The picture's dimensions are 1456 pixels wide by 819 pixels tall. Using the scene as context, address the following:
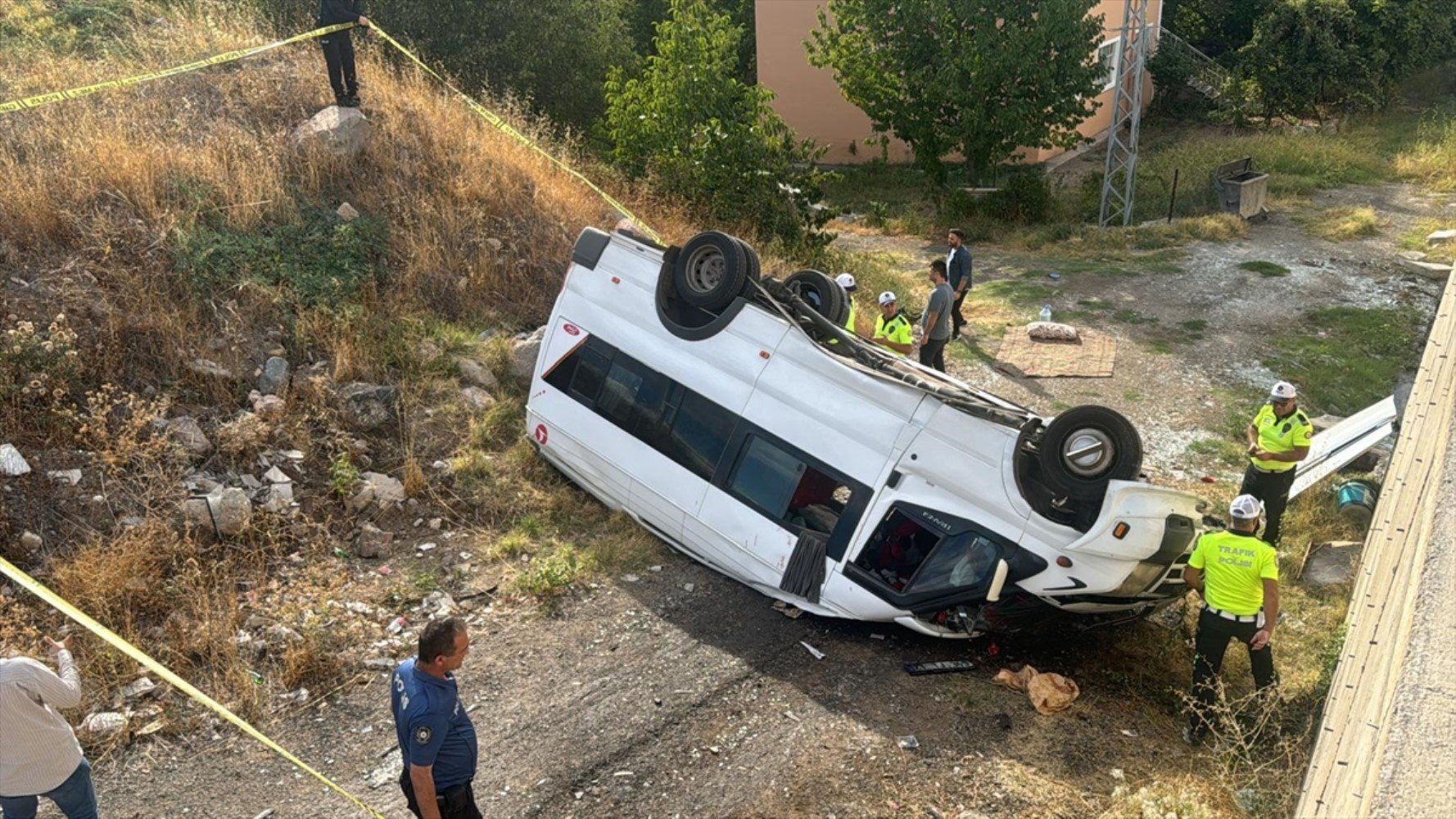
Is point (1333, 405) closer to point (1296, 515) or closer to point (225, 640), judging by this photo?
point (1296, 515)

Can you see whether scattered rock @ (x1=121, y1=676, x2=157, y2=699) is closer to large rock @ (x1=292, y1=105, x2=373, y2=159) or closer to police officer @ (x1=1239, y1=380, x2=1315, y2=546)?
large rock @ (x1=292, y1=105, x2=373, y2=159)

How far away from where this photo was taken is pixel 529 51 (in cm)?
1855

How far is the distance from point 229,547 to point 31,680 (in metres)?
3.34

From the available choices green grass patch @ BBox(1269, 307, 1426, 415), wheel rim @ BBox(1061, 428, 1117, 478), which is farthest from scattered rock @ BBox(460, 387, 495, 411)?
green grass patch @ BBox(1269, 307, 1426, 415)

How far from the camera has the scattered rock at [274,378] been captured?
9.69m

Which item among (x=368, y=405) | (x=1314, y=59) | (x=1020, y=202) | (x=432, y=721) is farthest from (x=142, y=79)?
(x=1314, y=59)

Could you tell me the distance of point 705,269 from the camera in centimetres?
831

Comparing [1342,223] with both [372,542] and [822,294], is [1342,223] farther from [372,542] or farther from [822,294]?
[372,542]

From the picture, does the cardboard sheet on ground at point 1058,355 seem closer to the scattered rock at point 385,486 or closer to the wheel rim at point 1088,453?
the wheel rim at point 1088,453

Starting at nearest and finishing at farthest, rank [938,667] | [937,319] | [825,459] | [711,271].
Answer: [938,667] → [825,459] → [711,271] → [937,319]

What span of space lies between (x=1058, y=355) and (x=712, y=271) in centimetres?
674

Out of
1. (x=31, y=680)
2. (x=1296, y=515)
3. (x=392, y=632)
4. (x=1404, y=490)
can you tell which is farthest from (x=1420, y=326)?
(x=31, y=680)

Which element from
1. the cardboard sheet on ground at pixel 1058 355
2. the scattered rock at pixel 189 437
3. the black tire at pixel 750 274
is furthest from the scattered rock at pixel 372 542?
the cardboard sheet on ground at pixel 1058 355

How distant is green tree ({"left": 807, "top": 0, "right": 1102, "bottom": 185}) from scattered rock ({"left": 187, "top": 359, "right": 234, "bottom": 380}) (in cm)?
1517
